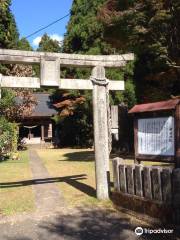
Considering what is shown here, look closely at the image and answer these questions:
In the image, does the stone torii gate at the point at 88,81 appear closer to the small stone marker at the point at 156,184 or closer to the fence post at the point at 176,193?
the small stone marker at the point at 156,184

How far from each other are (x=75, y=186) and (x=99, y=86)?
320 centimetres

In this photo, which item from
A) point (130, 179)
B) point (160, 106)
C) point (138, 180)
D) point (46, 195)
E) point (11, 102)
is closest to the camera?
point (138, 180)

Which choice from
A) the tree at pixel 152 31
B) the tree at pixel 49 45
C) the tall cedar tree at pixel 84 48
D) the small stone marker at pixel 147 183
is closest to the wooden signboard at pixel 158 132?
the small stone marker at pixel 147 183

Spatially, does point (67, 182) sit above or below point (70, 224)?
above

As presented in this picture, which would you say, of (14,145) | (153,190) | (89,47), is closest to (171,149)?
(153,190)

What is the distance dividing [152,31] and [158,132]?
9.32 metres

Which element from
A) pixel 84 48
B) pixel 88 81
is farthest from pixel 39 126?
pixel 88 81

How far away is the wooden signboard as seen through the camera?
786 centimetres

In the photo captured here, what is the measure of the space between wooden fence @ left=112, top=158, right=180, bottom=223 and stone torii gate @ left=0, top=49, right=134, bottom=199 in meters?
0.88

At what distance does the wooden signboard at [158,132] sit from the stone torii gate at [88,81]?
0.77m

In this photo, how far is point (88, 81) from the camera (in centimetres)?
941

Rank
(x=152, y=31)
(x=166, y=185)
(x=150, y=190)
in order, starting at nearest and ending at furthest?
(x=166, y=185) < (x=150, y=190) < (x=152, y=31)

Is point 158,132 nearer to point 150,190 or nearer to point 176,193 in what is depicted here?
point 150,190

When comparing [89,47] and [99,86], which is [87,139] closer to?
[89,47]
